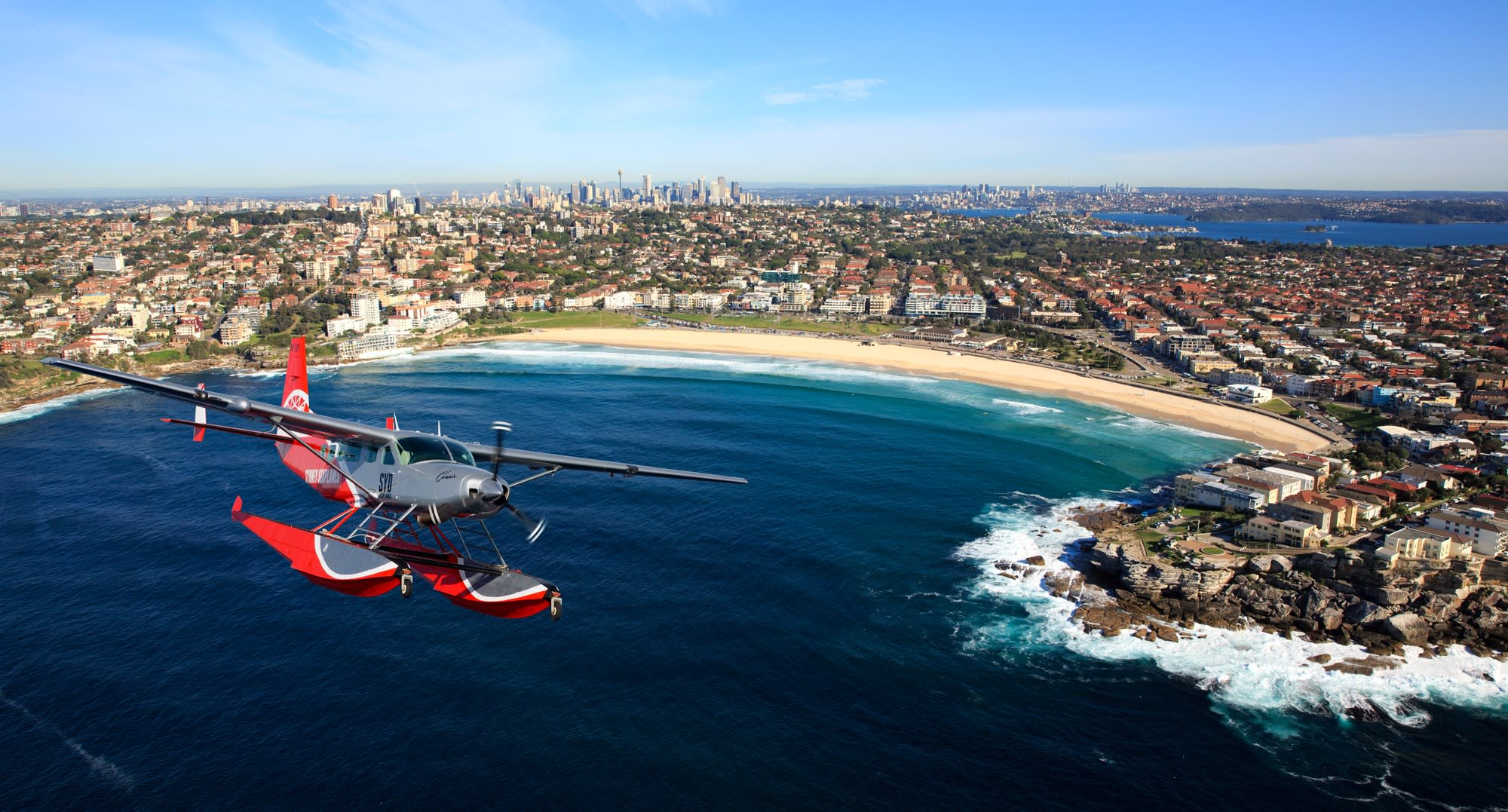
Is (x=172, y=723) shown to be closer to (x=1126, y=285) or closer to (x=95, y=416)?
(x=95, y=416)

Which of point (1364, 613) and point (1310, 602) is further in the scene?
point (1310, 602)

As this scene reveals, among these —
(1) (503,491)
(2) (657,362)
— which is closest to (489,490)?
(1) (503,491)

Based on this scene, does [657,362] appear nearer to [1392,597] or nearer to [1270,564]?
[1270,564]

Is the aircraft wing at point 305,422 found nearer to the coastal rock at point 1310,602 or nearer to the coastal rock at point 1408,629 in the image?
the coastal rock at point 1310,602

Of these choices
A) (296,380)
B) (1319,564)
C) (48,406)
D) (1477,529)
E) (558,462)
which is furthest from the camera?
(48,406)

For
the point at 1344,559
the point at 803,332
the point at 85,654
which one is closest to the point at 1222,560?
the point at 1344,559

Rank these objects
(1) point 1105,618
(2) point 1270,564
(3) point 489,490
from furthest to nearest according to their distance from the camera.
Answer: (2) point 1270,564, (1) point 1105,618, (3) point 489,490

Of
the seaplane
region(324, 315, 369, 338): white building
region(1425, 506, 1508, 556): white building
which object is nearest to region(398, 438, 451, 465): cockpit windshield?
the seaplane

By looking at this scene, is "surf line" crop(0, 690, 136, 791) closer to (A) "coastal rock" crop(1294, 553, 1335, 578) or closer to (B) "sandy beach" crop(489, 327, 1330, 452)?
(A) "coastal rock" crop(1294, 553, 1335, 578)
